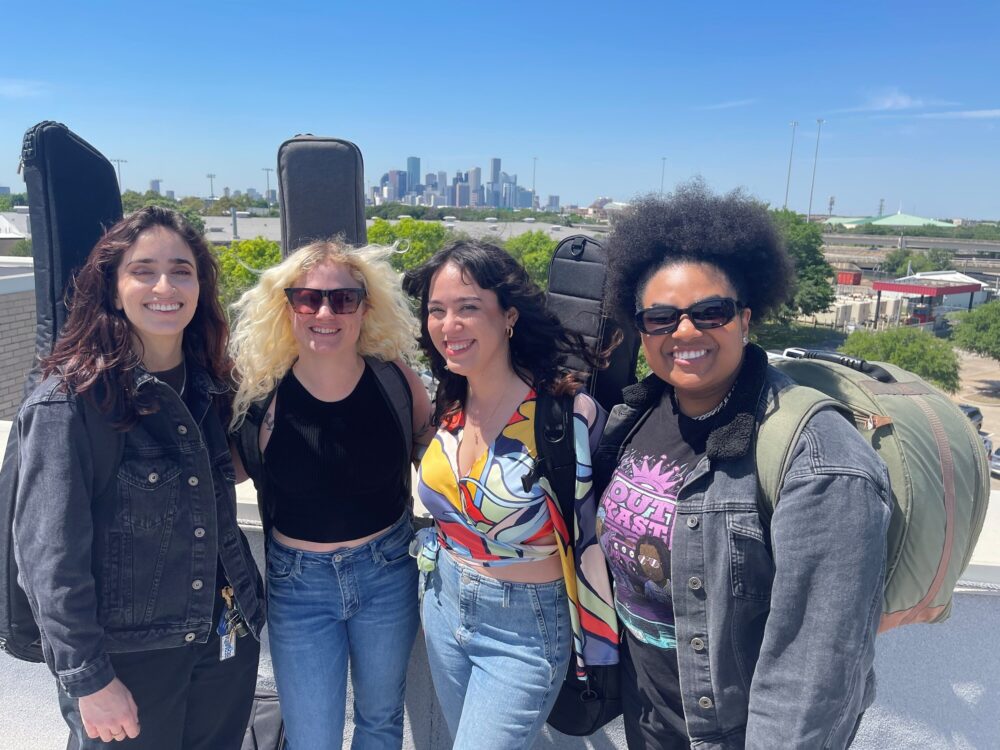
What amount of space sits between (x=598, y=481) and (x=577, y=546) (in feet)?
0.70

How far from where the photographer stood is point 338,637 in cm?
230

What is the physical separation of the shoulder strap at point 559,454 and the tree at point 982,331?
4256cm

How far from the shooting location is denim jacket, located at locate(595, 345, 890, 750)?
54.6 inches

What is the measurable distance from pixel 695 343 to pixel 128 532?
172cm

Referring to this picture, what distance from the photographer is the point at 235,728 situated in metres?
2.22

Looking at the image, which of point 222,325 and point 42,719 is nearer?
point 222,325

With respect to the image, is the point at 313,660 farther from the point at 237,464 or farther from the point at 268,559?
the point at 237,464

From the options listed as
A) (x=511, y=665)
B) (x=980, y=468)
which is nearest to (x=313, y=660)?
(x=511, y=665)

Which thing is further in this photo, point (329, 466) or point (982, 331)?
point (982, 331)

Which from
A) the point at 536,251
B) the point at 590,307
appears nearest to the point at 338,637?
the point at 590,307

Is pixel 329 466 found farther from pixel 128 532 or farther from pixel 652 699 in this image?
pixel 652 699

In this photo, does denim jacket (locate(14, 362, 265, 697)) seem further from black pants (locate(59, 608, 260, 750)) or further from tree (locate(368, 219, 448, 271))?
tree (locate(368, 219, 448, 271))

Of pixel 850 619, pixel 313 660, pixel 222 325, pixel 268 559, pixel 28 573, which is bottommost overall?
pixel 313 660

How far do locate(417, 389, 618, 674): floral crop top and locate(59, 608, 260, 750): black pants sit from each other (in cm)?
85
